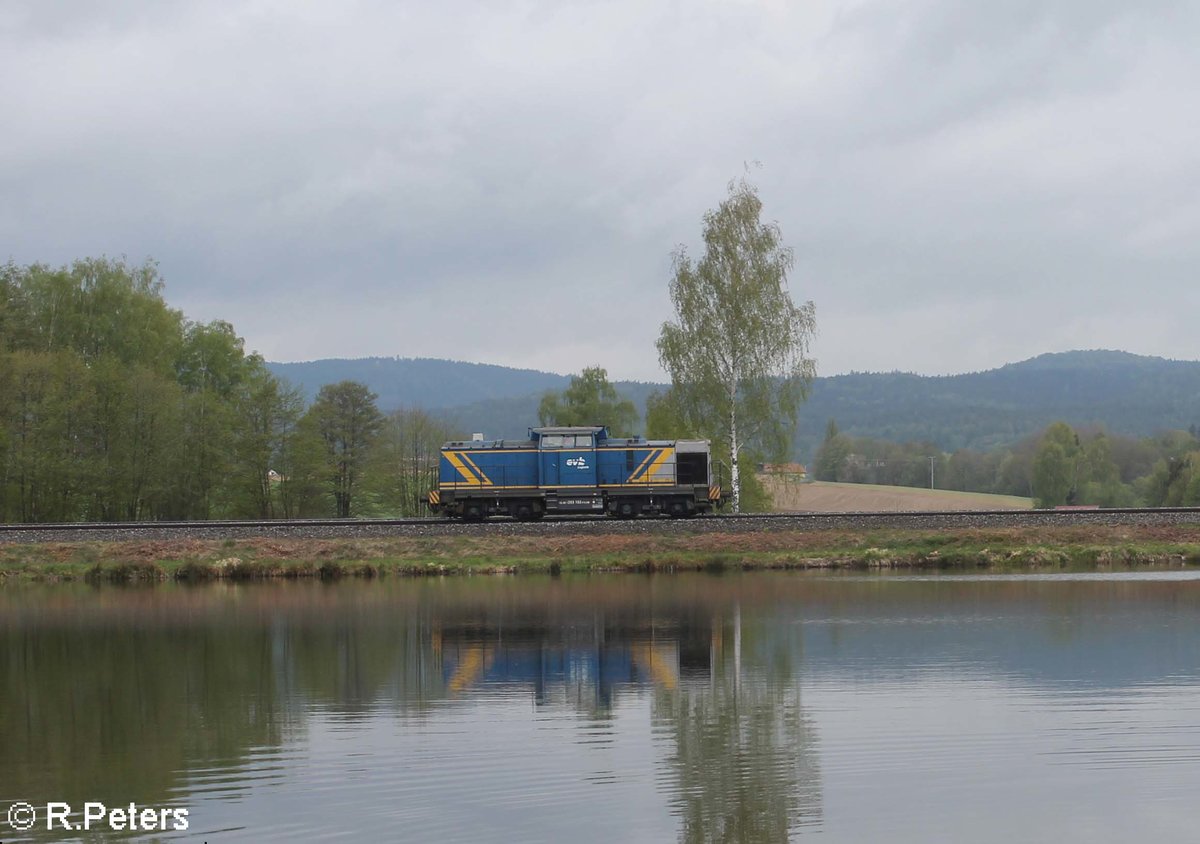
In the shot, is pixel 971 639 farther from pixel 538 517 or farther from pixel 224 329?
pixel 224 329

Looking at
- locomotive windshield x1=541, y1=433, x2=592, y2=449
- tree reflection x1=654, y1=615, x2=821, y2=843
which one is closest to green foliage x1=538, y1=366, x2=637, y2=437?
locomotive windshield x1=541, y1=433, x2=592, y2=449

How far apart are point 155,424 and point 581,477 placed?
→ 26.6 m

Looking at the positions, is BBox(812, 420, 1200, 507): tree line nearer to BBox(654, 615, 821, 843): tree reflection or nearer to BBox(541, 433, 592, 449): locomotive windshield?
BBox(541, 433, 592, 449): locomotive windshield

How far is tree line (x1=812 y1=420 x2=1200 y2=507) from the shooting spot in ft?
340

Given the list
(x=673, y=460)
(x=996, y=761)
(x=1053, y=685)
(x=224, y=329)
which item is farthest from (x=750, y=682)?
(x=224, y=329)

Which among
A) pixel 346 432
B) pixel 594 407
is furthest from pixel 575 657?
pixel 594 407

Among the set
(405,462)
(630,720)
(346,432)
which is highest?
(346,432)

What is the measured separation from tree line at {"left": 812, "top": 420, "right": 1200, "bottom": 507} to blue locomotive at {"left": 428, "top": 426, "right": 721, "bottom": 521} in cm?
5621

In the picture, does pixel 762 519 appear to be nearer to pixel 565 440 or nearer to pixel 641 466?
pixel 641 466

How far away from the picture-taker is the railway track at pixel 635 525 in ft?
151

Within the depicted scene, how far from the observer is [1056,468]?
113 m

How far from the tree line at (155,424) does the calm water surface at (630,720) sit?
34.8 m

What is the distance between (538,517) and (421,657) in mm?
27967

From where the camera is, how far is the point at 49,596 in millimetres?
35688
